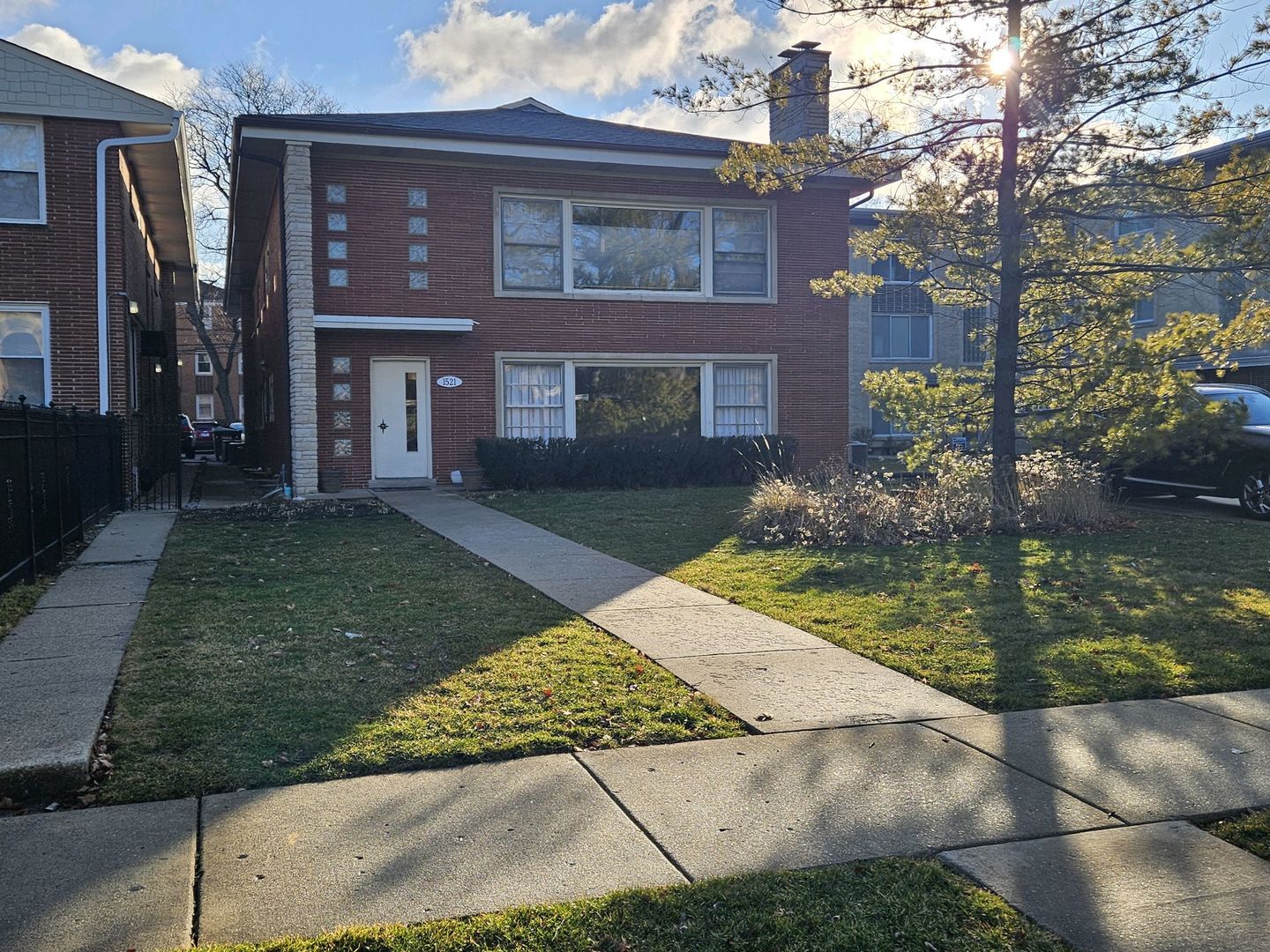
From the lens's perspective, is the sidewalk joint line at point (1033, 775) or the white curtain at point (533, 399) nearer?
the sidewalk joint line at point (1033, 775)

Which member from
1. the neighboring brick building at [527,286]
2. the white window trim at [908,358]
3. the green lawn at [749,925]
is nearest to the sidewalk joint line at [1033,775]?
the green lawn at [749,925]

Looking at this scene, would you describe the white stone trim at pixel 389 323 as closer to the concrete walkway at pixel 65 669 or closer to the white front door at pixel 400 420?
the white front door at pixel 400 420

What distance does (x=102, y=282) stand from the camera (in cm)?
1549

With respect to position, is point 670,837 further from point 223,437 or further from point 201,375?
point 201,375

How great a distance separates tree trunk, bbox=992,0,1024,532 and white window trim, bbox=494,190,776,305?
7744 millimetres

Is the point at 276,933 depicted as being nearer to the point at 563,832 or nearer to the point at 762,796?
the point at 563,832

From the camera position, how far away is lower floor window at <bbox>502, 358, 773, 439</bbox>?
751 inches

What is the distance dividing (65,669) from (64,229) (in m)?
12.1

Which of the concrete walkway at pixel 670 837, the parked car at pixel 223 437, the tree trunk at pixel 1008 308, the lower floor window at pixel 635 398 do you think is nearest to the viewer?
the concrete walkway at pixel 670 837

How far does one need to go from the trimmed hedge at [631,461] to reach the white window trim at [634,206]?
2.70m

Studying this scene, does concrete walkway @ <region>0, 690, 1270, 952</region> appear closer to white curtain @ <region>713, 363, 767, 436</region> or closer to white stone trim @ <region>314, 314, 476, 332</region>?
white stone trim @ <region>314, 314, 476, 332</region>

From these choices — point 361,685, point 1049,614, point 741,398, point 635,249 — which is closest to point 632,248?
point 635,249

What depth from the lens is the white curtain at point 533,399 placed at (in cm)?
1897

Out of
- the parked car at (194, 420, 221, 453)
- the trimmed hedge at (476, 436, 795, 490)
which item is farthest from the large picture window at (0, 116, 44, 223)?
the parked car at (194, 420, 221, 453)
